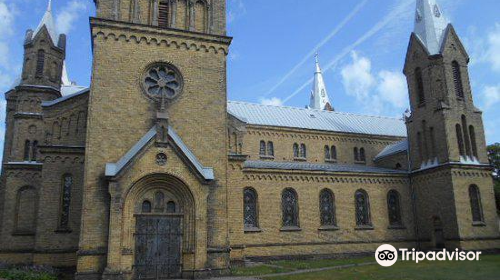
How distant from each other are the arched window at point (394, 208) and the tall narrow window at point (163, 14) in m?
21.0

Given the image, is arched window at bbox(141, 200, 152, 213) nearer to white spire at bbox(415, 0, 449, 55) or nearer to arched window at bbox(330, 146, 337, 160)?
arched window at bbox(330, 146, 337, 160)

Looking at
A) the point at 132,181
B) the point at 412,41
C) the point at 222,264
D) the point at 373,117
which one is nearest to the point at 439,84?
the point at 412,41

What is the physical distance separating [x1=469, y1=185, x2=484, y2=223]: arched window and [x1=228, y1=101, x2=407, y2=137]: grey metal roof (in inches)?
439

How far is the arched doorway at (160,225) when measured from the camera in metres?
18.4

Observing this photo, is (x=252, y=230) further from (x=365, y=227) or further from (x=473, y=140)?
(x=473, y=140)

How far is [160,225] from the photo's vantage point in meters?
19.0

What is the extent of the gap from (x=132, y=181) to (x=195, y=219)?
130 inches

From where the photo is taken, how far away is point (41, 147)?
22672mm

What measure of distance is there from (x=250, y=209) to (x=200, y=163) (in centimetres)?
863

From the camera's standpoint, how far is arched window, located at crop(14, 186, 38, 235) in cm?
2552

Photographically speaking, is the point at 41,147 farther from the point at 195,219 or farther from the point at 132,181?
the point at 195,219

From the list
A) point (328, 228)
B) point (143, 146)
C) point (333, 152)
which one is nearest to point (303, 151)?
point (333, 152)

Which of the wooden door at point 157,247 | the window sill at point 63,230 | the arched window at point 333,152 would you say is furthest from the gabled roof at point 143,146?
the arched window at point 333,152

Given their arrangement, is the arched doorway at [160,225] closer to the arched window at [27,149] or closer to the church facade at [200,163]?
the church facade at [200,163]
